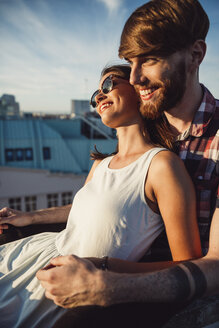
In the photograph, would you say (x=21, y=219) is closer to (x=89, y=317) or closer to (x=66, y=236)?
(x=66, y=236)

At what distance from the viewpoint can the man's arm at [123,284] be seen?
1.43 metres

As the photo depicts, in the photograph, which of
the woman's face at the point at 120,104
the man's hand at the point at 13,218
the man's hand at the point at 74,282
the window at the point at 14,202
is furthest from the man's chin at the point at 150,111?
the window at the point at 14,202

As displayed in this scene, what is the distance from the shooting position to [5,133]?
2112cm

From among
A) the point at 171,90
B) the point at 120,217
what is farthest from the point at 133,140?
the point at 120,217

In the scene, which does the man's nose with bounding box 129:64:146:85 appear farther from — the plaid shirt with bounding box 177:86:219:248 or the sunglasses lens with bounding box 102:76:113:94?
the plaid shirt with bounding box 177:86:219:248

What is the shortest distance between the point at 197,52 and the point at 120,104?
814 mm

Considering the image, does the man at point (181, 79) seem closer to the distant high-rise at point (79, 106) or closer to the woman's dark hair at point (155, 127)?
the woman's dark hair at point (155, 127)

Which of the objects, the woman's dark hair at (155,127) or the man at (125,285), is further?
the woman's dark hair at (155,127)

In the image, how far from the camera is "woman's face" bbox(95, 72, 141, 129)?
7.61ft

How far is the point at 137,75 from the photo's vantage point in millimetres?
2145

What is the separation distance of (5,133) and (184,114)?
70.4ft

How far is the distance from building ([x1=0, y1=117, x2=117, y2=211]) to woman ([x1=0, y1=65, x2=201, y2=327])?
19.1 m

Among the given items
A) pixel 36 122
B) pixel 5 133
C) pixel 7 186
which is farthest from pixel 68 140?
pixel 7 186

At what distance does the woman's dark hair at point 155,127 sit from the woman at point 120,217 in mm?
14
